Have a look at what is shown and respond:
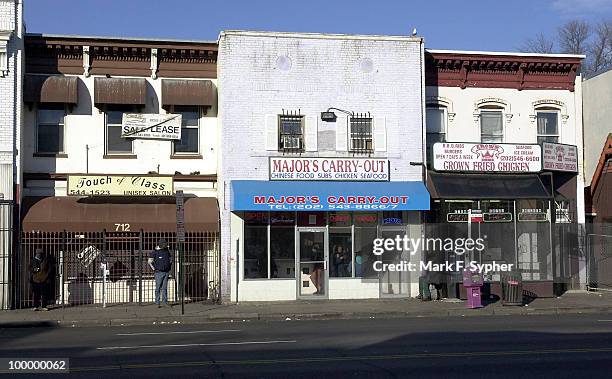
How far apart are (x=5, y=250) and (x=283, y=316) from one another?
8.05 metres

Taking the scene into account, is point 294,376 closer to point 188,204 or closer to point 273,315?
point 273,315

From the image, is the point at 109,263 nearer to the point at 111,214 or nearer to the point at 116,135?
the point at 111,214

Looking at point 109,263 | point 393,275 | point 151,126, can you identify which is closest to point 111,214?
point 109,263

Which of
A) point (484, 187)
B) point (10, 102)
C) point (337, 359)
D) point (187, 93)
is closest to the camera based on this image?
point (337, 359)

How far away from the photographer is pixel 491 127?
26234mm

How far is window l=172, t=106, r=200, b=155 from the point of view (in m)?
24.4

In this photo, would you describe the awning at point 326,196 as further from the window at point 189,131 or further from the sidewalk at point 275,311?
the sidewalk at point 275,311

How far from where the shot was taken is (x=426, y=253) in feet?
79.3

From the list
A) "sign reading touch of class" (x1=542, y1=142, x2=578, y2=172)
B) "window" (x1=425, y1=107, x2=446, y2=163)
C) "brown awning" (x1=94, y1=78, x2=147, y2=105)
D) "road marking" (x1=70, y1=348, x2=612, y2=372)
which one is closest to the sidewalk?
"sign reading touch of class" (x1=542, y1=142, x2=578, y2=172)

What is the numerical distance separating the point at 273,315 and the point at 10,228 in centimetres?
781

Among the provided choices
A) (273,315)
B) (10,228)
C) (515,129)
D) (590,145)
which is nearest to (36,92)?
(10,228)

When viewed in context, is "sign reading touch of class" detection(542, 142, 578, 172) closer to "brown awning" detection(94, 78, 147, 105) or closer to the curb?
the curb

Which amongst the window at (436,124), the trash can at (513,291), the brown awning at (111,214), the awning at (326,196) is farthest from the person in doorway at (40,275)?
the trash can at (513,291)

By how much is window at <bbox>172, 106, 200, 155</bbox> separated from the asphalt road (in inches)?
278
